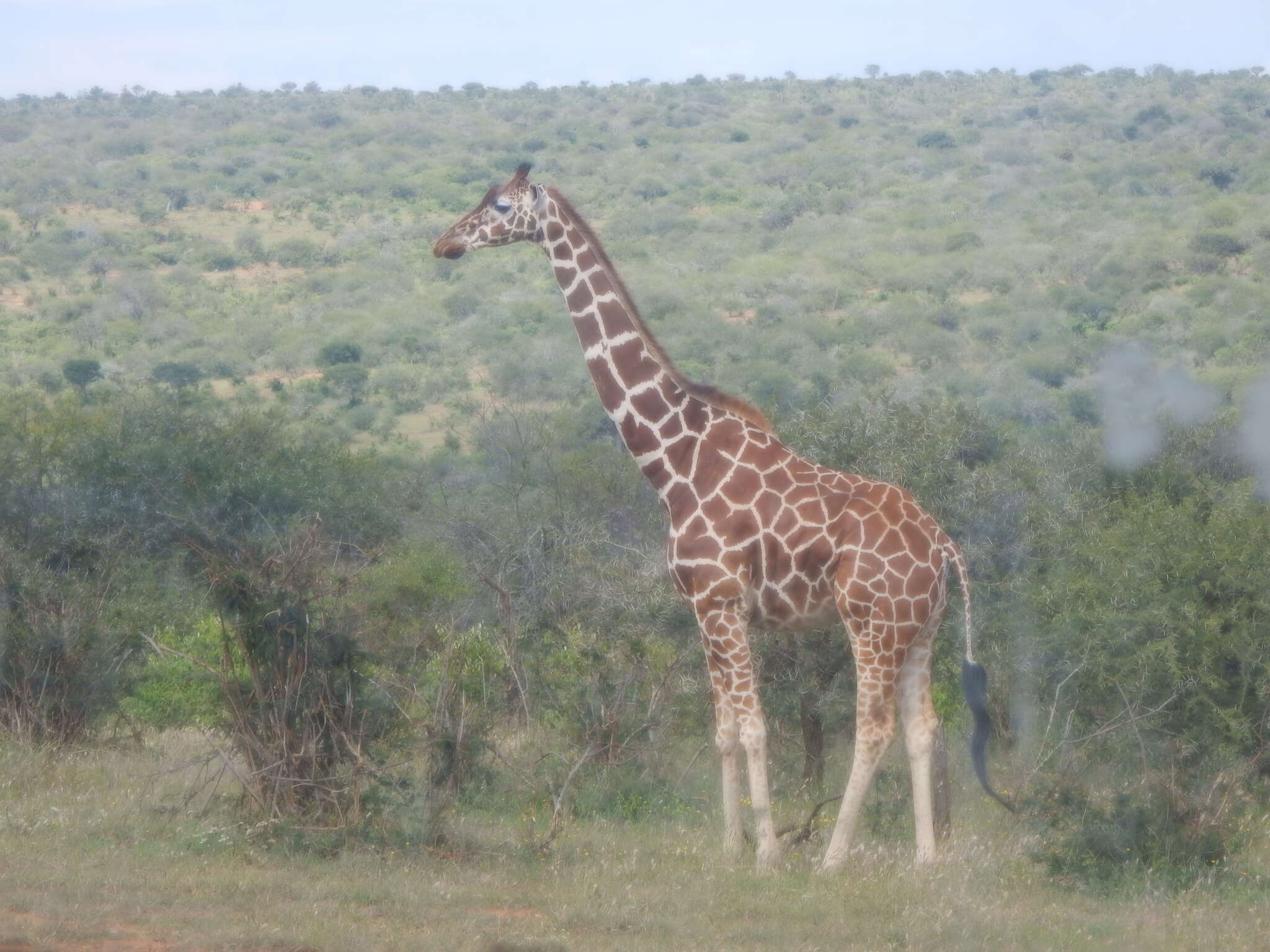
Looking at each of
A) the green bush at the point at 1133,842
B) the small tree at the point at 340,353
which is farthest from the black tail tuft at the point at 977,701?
the small tree at the point at 340,353

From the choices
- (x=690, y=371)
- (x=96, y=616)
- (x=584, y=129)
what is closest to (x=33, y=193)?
(x=584, y=129)

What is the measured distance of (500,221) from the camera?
364 inches

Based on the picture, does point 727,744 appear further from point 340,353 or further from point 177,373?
point 340,353

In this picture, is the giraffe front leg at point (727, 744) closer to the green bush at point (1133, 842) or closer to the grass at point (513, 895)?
the grass at point (513, 895)

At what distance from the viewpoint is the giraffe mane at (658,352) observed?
9.08 metres

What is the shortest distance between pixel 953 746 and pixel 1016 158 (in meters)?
49.2

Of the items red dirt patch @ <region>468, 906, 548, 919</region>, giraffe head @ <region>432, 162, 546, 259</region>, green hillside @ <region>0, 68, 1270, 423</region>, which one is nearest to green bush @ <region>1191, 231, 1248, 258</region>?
green hillside @ <region>0, 68, 1270, 423</region>

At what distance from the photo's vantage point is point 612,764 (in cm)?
937

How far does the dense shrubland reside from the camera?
8.50m

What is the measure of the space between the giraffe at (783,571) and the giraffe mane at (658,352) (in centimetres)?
1

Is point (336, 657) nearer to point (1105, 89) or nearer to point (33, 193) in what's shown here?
point (33, 193)

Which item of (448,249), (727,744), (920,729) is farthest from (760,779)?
(448,249)

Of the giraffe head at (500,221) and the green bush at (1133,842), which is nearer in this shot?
the green bush at (1133,842)

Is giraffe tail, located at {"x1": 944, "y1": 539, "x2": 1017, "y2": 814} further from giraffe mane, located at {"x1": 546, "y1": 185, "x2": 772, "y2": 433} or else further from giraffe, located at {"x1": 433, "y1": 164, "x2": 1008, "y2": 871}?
giraffe mane, located at {"x1": 546, "y1": 185, "x2": 772, "y2": 433}
